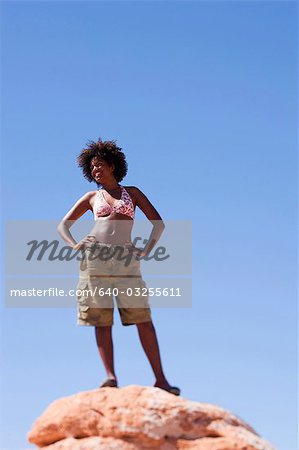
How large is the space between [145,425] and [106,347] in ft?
4.50

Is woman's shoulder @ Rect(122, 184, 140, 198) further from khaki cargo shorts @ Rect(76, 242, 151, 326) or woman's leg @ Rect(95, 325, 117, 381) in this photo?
woman's leg @ Rect(95, 325, 117, 381)

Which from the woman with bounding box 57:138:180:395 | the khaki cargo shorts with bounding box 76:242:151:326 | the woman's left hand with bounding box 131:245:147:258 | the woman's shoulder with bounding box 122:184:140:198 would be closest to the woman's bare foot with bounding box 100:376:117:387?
the woman with bounding box 57:138:180:395

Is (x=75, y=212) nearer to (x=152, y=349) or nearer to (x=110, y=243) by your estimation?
(x=110, y=243)

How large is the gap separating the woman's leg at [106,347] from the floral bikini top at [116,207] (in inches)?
55.6

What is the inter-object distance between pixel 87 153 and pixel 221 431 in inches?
156

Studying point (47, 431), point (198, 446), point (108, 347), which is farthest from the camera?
point (108, 347)

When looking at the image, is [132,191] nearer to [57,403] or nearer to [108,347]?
[108,347]

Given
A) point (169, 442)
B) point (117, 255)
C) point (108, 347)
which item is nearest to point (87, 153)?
point (117, 255)

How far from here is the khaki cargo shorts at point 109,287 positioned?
8.69m

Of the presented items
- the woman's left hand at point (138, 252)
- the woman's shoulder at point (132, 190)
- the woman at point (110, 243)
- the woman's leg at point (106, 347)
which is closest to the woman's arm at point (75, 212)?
the woman at point (110, 243)

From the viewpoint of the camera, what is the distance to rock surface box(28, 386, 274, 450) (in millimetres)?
7461

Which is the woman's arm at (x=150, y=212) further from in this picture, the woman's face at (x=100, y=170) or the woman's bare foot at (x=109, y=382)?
the woman's bare foot at (x=109, y=382)

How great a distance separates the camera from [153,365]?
8648 millimetres

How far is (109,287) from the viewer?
880cm
